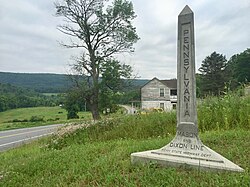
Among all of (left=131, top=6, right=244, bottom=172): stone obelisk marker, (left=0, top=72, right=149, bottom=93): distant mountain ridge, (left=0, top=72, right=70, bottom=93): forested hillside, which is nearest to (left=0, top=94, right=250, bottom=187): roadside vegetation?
(left=131, top=6, right=244, bottom=172): stone obelisk marker

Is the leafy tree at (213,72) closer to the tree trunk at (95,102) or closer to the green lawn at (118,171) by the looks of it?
the tree trunk at (95,102)

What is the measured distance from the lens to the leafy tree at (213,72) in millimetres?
47062

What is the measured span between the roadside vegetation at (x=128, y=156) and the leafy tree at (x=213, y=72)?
38.9m

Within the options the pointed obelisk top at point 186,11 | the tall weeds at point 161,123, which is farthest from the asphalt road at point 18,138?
the pointed obelisk top at point 186,11

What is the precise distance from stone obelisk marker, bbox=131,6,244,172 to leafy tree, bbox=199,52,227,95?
42520 mm

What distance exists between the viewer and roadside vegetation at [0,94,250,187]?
3.61m

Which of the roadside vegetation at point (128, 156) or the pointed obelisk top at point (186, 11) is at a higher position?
the pointed obelisk top at point (186, 11)

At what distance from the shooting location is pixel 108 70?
2600 centimetres

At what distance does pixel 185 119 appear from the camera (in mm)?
4383

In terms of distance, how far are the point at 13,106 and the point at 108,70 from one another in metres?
40.4

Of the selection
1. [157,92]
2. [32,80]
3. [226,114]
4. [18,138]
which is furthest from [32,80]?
[226,114]

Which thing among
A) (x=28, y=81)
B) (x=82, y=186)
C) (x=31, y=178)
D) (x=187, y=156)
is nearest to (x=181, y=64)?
(x=187, y=156)

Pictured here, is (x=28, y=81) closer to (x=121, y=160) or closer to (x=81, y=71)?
(x=81, y=71)

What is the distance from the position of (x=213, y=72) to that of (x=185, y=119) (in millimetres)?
47817
